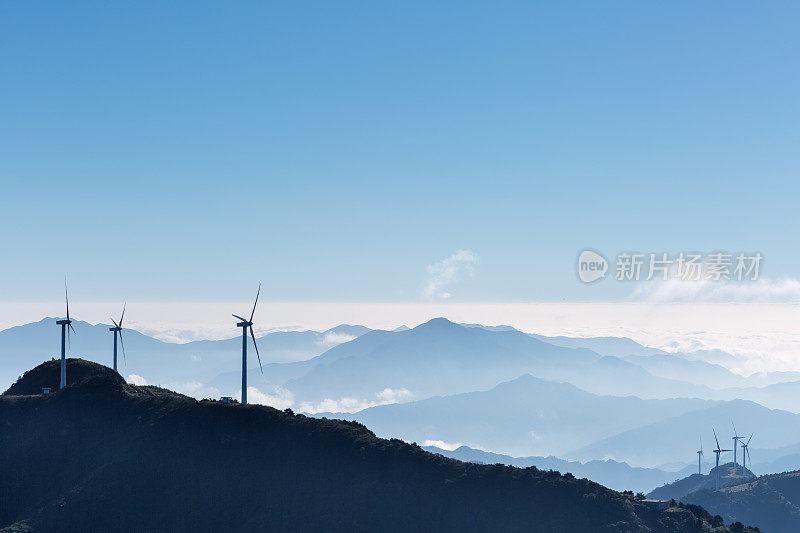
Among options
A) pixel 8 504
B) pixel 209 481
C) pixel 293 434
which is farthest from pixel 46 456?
pixel 293 434

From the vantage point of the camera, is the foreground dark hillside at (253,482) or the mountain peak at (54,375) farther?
the mountain peak at (54,375)

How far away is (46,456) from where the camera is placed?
15638cm

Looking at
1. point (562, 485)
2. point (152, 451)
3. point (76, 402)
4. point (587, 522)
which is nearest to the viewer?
point (587, 522)

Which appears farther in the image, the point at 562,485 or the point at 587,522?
the point at 562,485

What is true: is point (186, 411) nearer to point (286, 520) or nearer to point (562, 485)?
point (286, 520)

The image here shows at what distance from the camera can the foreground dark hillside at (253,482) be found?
437 ft

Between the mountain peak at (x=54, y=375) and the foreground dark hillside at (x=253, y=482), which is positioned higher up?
the mountain peak at (x=54, y=375)

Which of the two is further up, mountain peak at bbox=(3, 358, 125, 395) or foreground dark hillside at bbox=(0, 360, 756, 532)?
mountain peak at bbox=(3, 358, 125, 395)

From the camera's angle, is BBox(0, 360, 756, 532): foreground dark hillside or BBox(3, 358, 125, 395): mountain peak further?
BBox(3, 358, 125, 395): mountain peak

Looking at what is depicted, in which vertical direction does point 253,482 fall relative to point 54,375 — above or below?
below

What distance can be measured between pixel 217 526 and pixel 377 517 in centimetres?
2799

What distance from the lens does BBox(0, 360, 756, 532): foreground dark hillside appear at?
133 m

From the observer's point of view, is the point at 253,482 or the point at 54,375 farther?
the point at 54,375

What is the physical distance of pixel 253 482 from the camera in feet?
469
